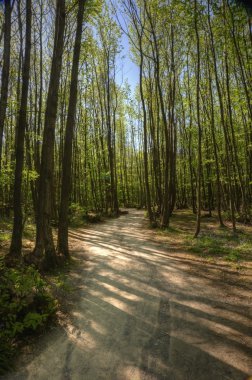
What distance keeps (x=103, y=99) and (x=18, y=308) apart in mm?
22143

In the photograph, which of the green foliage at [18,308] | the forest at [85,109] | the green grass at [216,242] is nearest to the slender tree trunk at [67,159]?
the forest at [85,109]

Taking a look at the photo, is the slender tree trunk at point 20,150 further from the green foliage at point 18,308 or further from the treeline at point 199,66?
the treeline at point 199,66

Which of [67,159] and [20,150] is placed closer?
[20,150]

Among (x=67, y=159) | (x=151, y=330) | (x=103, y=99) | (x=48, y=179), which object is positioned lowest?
(x=151, y=330)

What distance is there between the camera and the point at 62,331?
480 cm

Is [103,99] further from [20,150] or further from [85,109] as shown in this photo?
[20,150]

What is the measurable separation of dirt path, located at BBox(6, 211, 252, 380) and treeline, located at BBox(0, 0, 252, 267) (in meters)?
2.86

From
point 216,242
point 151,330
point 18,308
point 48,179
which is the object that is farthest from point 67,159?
point 216,242

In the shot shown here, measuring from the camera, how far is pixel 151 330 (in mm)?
4598

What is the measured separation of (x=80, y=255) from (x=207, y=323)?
597 centimetres

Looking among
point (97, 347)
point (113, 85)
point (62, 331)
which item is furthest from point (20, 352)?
point (113, 85)

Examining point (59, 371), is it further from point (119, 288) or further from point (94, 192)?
point (94, 192)

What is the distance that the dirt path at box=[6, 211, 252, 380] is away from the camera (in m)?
3.66

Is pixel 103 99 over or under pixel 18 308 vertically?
over
